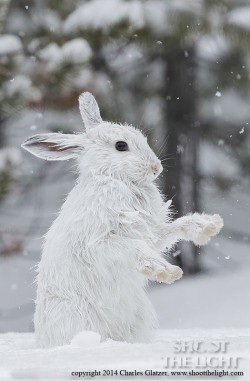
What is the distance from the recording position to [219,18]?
5.05m

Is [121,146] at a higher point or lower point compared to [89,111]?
lower

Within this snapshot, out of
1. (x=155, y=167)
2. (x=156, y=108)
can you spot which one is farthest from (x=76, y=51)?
(x=155, y=167)

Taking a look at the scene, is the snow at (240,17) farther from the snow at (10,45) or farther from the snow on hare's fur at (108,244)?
the snow on hare's fur at (108,244)

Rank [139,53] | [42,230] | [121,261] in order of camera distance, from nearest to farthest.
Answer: [121,261] < [139,53] < [42,230]

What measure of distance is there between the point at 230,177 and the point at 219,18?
3.60ft

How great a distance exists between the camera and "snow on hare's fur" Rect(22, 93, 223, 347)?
8.26 ft

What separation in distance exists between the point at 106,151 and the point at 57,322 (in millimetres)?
579

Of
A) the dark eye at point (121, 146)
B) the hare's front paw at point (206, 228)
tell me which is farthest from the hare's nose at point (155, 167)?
the hare's front paw at point (206, 228)

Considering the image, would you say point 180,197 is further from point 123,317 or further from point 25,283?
point 123,317

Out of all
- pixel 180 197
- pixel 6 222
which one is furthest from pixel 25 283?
pixel 180 197

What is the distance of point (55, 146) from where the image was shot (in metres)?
2.78

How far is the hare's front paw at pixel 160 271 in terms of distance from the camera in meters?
2.36

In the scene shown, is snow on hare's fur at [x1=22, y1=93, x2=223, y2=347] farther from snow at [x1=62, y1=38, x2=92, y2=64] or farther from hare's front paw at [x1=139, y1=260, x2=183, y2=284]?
snow at [x1=62, y1=38, x2=92, y2=64]

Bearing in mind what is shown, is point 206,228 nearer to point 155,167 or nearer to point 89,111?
point 155,167
